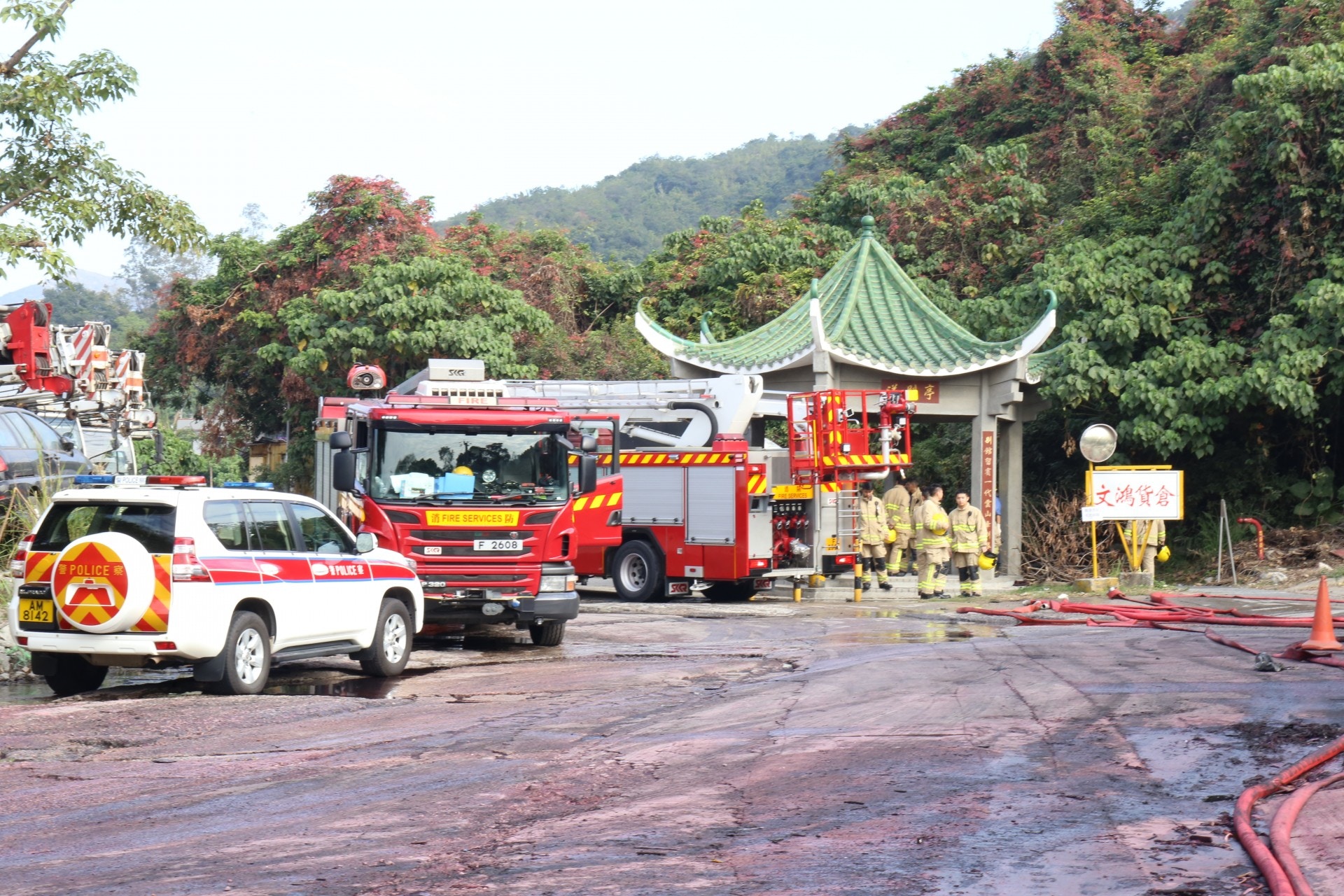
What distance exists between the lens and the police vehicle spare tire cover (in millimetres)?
10773

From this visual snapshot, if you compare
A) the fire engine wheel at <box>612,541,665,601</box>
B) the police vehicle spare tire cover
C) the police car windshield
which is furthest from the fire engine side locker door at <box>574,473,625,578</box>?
the police vehicle spare tire cover

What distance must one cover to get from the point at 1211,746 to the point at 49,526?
28.4 feet

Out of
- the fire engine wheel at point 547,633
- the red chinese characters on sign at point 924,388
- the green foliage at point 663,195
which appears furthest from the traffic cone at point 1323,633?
the green foliage at point 663,195

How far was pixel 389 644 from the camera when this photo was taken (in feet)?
43.4

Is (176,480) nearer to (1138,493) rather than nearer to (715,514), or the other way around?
(715,514)

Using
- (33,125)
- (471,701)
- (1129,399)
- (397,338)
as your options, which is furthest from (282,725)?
(397,338)

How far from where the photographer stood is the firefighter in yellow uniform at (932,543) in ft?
69.6

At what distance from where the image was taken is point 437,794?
7.58 m

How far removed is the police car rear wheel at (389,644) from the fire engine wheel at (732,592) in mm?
9459

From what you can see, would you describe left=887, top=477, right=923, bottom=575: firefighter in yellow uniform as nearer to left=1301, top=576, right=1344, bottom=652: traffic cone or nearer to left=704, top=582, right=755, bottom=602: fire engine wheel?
left=704, top=582, right=755, bottom=602: fire engine wheel

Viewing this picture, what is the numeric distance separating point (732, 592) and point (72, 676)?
1239 cm

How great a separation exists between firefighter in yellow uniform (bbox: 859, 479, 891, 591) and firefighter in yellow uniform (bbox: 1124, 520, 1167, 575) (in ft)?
12.2

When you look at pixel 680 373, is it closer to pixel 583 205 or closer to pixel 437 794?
pixel 437 794

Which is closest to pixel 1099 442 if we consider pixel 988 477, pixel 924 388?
pixel 988 477
